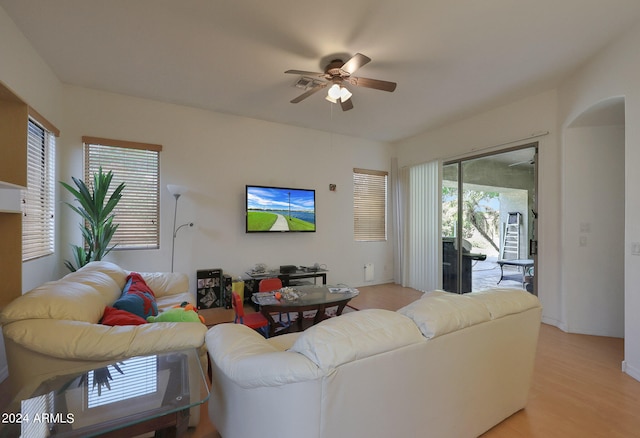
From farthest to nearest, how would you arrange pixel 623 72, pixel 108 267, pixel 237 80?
pixel 237 80 → pixel 108 267 → pixel 623 72

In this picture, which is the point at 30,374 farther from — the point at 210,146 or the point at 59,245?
the point at 210,146

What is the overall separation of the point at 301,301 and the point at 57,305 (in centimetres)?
197

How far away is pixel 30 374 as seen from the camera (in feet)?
4.73

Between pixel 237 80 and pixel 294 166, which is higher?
pixel 237 80

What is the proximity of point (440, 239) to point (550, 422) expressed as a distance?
3.39 meters

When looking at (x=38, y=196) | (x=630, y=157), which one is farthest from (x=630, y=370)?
(x=38, y=196)

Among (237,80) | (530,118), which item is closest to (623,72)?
(530,118)

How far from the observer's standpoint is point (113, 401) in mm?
1233

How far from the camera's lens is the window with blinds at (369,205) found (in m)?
5.65

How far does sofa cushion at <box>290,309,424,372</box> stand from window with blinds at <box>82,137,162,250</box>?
3.56 metres

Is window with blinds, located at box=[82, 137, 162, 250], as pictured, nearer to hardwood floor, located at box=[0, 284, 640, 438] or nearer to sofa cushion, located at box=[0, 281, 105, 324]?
hardwood floor, located at box=[0, 284, 640, 438]

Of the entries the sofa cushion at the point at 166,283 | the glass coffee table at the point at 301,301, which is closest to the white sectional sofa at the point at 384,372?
the glass coffee table at the point at 301,301

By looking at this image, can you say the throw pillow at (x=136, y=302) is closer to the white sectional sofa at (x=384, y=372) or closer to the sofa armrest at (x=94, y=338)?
the sofa armrest at (x=94, y=338)

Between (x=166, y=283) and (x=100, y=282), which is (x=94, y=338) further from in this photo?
(x=166, y=283)
